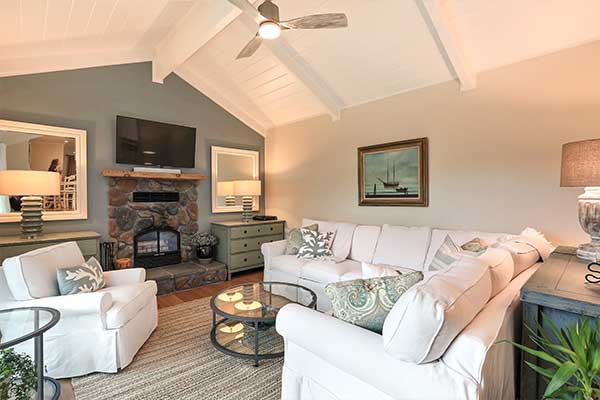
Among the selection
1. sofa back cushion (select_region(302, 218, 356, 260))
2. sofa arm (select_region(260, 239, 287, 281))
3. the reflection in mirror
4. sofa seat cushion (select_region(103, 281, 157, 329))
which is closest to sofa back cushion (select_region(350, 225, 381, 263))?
sofa back cushion (select_region(302, 218, 356, 260))

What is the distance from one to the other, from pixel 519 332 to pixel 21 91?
507 cm

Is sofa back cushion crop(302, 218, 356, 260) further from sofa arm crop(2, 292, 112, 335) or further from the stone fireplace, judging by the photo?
sofa arm crop(2, 292, 112, 335)

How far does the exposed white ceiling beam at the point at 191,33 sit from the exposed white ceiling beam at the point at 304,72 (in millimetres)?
373

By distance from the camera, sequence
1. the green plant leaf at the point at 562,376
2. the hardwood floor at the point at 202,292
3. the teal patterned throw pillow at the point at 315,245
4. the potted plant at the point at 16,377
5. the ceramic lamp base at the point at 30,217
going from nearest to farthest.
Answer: the green plant leaf at the point at 562,376 < the potted plant at the point at 16,377 < the ceramic lamp base at the point at 30,217 < the hardwood floor at the point at 202,292 < the teal patterned throw pillow at the point at 315,245

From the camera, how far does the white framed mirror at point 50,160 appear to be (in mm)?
3328

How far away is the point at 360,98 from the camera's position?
4246mm

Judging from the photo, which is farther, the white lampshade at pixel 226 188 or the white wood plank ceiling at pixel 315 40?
the white lampshade at pixel 226 188

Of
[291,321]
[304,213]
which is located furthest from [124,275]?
[304,213]

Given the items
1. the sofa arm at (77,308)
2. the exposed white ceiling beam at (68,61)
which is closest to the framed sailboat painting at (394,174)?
the sofa arm at (77,308)

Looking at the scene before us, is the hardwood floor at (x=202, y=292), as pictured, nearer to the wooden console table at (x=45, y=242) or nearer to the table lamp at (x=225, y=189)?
the wooden console table at (x=45, y=242)

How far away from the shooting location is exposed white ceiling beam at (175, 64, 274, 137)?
465 cm

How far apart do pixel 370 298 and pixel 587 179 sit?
5.47 ft

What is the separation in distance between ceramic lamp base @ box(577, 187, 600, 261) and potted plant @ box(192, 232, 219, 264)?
4.27 meters

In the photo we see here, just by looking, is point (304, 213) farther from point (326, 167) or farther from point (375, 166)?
point (375, 166)
